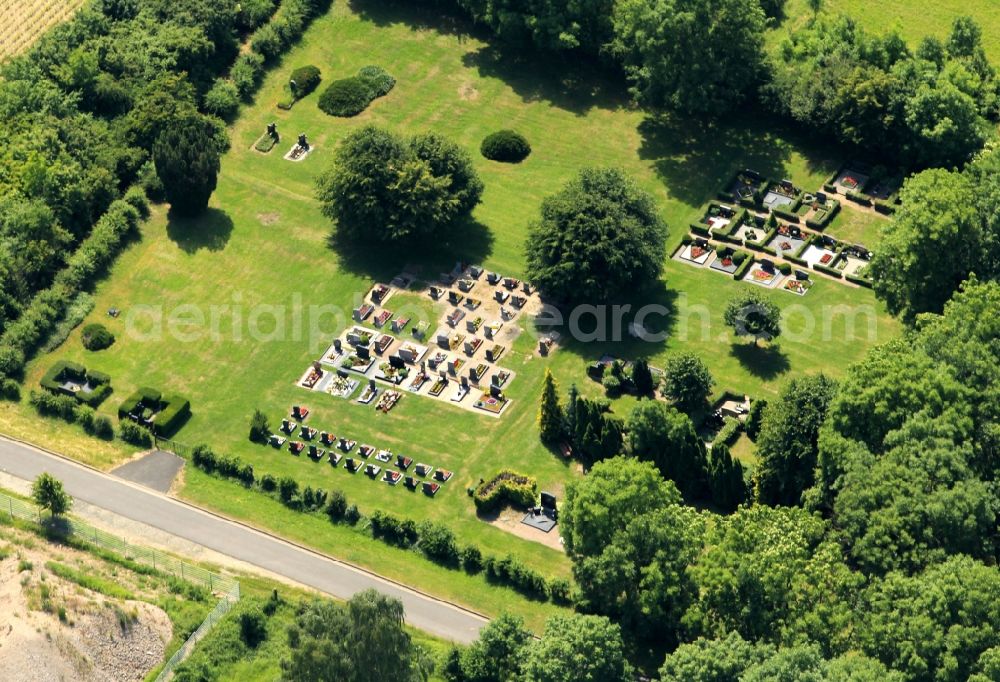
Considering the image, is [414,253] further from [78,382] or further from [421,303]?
[78,382]

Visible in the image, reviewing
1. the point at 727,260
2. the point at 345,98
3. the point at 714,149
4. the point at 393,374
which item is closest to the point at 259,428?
the point at 393,374

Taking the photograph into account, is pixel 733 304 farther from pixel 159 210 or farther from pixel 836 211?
pixel 159 210

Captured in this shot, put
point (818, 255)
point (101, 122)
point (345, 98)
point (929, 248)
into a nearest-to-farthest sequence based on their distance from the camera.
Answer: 1. point (929, 248)
2. point (818, 255)
3. point (101, 122)
4. point (345, 98)

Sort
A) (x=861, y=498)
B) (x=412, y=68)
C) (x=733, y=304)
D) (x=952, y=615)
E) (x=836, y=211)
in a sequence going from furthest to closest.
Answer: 1. (x=412, y=68)
2. (x=836, y=211)
3. (x=733, y=304)
4. (x=861, y=498)
5. (x=952, y=615)

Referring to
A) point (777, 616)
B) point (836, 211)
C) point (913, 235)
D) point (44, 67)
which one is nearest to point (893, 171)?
point (836, 211)

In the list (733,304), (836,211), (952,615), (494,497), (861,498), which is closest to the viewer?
(952,615)

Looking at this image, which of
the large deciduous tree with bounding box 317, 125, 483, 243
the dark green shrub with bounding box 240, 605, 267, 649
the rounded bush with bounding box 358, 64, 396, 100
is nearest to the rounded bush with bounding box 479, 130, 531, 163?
the large deciduous tree with bounding box 317, 125, 483, 243

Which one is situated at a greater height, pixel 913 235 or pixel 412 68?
pixel 913 235
